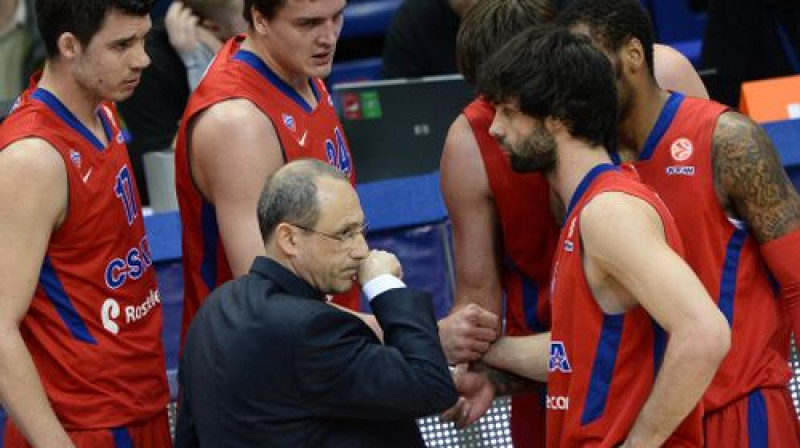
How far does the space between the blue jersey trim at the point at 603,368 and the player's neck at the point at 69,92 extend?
4.99ft

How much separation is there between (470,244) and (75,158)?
1099mm

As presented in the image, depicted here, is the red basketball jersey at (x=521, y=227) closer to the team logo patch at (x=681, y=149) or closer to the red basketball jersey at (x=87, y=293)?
the team logo patch at (x=681, y=149)

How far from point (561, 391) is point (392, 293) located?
516 millimetres

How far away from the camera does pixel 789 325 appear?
4.23 metres

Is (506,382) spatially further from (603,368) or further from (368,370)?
(368,370)

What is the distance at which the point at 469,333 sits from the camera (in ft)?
14.2

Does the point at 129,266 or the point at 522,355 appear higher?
the point at 129,266

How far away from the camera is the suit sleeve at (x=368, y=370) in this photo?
3.45 m

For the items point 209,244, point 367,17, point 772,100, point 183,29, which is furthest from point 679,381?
point 367,17

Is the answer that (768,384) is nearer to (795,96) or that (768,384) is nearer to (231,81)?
(231,81)

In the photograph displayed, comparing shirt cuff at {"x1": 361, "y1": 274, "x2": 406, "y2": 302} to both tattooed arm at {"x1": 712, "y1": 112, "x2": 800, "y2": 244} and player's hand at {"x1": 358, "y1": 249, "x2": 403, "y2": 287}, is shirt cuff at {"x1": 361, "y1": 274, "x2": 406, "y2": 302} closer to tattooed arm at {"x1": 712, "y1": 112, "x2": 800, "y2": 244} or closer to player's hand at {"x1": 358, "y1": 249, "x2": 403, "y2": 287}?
player's hand at {"x1": 358, "y1": 249, "x2": 403, "y2": 287}

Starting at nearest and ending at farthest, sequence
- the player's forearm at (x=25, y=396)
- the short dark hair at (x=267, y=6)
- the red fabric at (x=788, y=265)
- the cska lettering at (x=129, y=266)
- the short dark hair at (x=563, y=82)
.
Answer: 1. the short dark hair at (x=563, y=82)
2. the player's forearm at (x=25, y=396)
3. the red fabric at (x=788, y=265)
4. the cska lettering at (x=129, y=266)
5. the short dark hair at (x=267, y=6)

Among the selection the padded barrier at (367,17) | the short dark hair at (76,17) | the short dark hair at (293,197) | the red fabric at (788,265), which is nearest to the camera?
the short dark hair at (293,197)

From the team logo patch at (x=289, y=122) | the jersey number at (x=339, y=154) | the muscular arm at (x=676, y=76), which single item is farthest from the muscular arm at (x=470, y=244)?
the muscular arm at (x=676, y=76)
